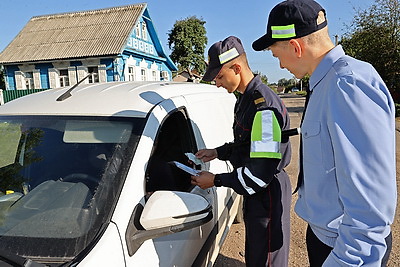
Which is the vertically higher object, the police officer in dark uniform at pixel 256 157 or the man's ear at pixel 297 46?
the man's ear at pixel 297 46

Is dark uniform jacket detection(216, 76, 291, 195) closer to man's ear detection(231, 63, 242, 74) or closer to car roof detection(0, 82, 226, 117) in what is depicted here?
man's ear detection(231, 63, 242, 74)

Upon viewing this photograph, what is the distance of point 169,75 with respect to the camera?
26781 mm

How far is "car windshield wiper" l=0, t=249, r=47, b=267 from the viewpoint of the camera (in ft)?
3.80

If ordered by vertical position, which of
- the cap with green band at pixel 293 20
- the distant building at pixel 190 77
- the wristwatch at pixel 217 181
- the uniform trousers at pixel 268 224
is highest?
the cap with green band at pixel 293 20

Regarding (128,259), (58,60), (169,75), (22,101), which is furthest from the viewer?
(169,75)

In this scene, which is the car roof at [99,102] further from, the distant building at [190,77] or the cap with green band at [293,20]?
the distant building at [190,77]

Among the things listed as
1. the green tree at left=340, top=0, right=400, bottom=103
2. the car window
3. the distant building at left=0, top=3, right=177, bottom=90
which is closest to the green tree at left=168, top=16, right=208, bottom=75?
the distant building at left=0, top=3, right=177, bottom=90

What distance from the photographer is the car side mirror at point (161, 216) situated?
1.45 meters

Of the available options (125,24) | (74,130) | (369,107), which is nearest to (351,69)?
(369,107)

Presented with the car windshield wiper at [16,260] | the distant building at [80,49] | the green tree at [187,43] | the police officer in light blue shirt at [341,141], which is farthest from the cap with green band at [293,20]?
the green tree at [187,43]

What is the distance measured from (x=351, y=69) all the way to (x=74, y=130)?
4.95 feet

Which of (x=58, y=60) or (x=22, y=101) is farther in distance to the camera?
(x=58, y=60)

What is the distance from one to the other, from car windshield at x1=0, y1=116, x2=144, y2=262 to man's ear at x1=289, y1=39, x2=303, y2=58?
87cm

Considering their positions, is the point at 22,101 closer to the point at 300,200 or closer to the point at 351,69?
the point at 300,200
